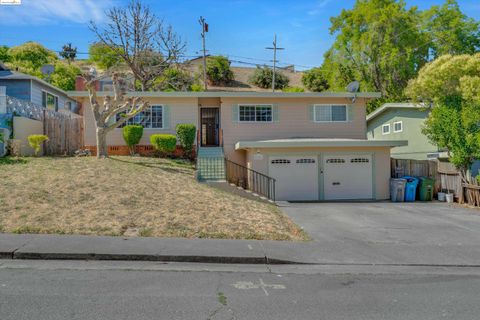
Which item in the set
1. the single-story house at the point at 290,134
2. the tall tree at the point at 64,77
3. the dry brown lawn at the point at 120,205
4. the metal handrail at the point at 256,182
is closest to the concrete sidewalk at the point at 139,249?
the dry brown lawn at the point at 120,205

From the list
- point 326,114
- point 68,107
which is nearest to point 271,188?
point 326,114

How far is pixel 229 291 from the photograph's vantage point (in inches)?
224

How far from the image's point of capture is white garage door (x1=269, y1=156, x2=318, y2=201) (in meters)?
17.3

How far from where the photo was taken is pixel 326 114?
20594 millimetres

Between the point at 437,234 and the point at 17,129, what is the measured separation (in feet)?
54.5

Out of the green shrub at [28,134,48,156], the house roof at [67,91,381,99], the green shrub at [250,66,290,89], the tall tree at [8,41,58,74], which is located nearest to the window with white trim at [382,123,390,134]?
the house roof at [67,91,381,99]

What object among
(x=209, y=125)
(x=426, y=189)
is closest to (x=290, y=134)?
(x=209, y=125)

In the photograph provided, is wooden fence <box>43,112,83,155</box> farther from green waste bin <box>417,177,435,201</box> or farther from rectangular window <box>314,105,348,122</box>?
green waste bin <box>417,177,435,201</box>

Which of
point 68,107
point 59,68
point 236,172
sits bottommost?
point 236,172

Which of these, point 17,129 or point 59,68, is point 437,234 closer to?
point 17,129

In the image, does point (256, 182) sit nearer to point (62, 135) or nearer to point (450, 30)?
Result: point (62, 135)

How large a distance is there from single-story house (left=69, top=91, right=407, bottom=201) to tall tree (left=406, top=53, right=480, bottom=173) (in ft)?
7.28

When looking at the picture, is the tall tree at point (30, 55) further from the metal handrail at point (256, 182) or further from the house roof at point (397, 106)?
the house roof at point (397, 106)

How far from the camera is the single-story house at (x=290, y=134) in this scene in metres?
17.4
